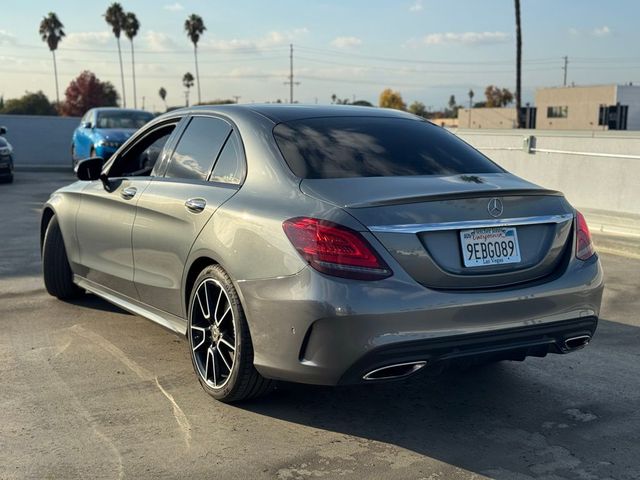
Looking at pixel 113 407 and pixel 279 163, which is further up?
pixel 279 163

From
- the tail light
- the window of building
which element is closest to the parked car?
the tail light

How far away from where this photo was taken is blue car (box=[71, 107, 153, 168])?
60.0ft

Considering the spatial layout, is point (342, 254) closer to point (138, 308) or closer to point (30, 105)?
point (138, 308)

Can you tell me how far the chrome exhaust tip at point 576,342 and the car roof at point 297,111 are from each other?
5.90 ft

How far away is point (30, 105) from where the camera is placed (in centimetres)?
9788

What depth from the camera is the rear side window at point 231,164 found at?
4.55 meters

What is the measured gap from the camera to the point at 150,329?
605 centimetres

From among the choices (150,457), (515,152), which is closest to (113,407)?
(150,457)

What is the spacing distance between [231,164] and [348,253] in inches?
48.8

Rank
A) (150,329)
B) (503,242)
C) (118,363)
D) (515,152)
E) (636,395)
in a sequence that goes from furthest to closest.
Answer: (515,152)
(150,329)
(118,363)
(636,395)
(503,242)

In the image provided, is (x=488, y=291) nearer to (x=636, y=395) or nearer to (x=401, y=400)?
(x=401, y=400)

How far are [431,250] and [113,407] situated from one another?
1.94 meters

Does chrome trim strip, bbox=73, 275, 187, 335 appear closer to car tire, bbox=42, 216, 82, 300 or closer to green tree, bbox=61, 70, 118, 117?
car tire, bbox=42, 216, 82, 300

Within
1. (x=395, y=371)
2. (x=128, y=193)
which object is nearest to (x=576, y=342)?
(x=395, y=371)
